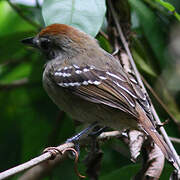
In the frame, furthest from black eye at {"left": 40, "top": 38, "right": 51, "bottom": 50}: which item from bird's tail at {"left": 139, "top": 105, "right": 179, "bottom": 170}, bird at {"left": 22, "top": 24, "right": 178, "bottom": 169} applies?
bird's tail at {"left": 139, "top": 105, "right": 179, "bottom": 170}

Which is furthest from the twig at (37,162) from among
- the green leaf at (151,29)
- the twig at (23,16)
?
the twig at (23,16)

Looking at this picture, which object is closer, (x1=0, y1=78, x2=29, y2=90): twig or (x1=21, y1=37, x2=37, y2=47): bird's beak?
(x1=21, y1=37, x2=37, y2=47): bird's beak

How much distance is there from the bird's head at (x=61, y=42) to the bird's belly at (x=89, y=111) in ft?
1.48

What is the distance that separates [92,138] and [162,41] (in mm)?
1340

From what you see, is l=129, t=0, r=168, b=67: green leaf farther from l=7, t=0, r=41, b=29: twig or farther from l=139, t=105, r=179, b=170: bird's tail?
l=7, t=0, r=41, b=29: twig

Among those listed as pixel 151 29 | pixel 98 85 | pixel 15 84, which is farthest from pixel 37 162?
pixel 15 84

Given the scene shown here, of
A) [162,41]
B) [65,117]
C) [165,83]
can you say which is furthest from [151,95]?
[65,117]

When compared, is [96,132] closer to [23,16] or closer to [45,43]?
[45,43]

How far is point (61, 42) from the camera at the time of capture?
3.83m

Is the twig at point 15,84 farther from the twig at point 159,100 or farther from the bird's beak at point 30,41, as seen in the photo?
the twig at point 159,100

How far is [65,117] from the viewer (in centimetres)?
430

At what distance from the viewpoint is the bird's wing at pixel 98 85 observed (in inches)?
129

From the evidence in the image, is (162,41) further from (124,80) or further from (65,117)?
(65,117)

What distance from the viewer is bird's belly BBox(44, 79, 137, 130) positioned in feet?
10.9
